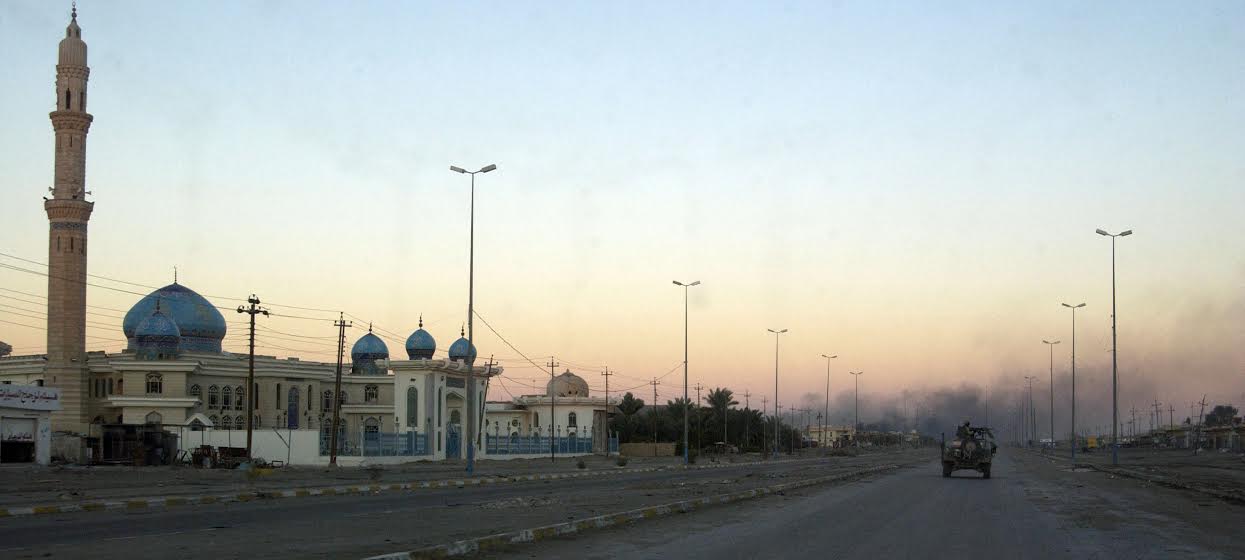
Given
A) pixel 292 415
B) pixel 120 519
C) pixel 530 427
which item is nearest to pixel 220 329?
pixel 292 415

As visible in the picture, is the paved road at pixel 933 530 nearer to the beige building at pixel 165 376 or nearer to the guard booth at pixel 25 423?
the guard booth at pixel 25 423

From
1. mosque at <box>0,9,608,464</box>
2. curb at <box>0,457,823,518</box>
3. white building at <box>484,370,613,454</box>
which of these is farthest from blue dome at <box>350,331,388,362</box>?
curb at <box>0,457,823,518</box>

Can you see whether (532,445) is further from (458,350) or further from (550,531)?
(550,531)

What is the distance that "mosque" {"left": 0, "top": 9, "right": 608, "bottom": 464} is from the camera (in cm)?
6191

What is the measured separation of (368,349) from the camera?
81188mm

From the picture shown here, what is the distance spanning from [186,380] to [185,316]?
7.91 metres

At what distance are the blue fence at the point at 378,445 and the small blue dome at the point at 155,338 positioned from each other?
510 inches

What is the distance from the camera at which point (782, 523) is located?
762 inches

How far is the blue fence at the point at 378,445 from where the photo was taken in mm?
60281

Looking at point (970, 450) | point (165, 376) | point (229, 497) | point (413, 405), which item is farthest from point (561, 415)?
point (229, 497)

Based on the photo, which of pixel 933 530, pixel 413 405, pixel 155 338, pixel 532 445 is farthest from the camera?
pixel 532 445

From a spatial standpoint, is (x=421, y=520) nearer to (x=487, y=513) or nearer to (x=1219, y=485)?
(x=487, y=513)

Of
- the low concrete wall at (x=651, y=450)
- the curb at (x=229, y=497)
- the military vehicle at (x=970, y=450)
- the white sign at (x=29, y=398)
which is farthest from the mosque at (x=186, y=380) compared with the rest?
the military vehicle at (x=970, y=450)

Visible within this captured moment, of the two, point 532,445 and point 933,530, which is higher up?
point 933,530
